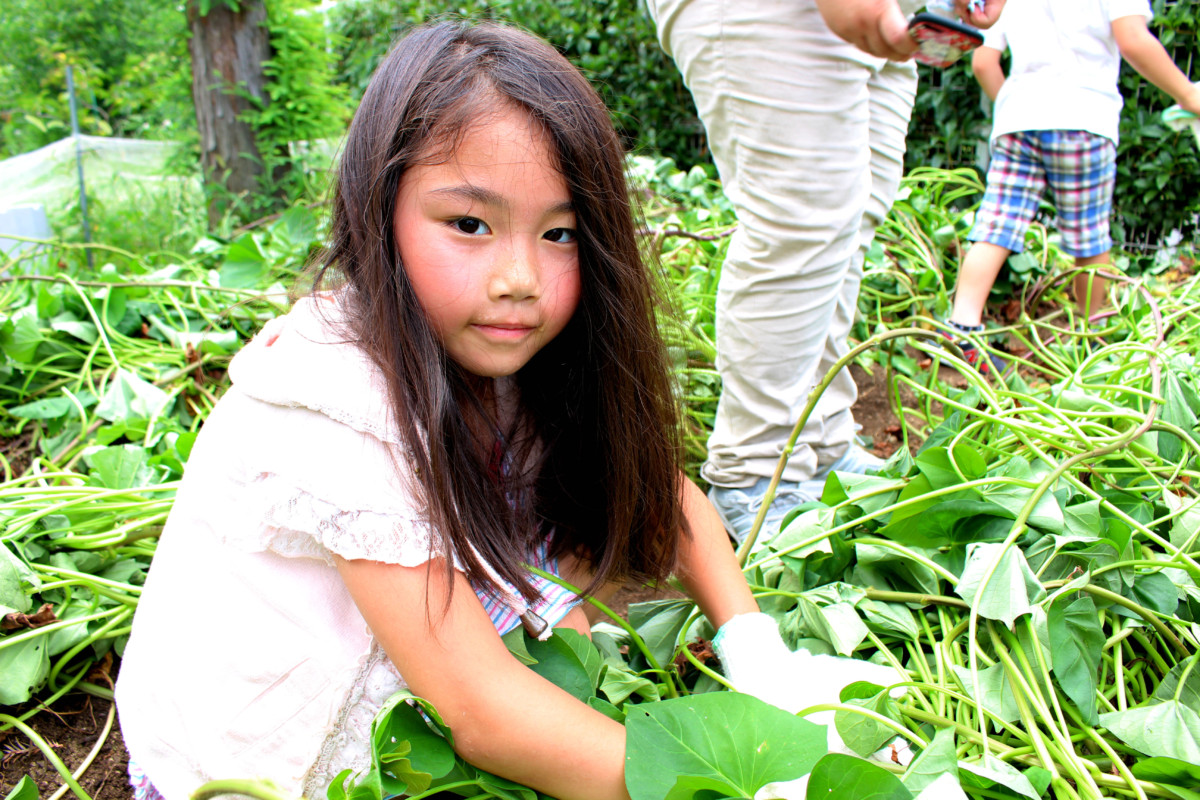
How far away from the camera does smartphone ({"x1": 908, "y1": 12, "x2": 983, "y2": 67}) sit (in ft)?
3.19

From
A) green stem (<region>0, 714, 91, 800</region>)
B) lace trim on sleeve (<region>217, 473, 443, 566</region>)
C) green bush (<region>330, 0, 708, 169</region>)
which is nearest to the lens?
lace trim on sleeve (<region>217, 473, 443, 566</region>)

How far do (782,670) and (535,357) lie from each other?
444 mm

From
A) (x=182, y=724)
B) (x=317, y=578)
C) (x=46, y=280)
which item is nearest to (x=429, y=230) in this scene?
(x=317, y=578)

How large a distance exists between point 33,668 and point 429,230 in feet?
2.36

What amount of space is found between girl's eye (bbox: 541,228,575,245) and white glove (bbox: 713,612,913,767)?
463mm

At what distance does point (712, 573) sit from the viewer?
3.27 feet

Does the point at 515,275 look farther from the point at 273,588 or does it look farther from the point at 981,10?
the point at 981,10

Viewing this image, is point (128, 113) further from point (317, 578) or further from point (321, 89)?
point (317, 578)

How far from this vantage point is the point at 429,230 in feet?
2.51

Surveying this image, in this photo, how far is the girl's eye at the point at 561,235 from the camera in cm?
81

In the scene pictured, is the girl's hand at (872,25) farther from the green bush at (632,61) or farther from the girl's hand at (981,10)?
the green bush at (632,61)

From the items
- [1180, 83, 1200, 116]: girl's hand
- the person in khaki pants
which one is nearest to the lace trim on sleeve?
the person in khaki pants

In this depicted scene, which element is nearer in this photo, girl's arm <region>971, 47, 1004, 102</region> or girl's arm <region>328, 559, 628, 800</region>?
girl's arm <region>328, 559, 628, 800</region>

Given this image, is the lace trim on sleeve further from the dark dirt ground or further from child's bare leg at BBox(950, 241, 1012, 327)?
child's bare leg at BBox(950, 241, 1012, 327)
